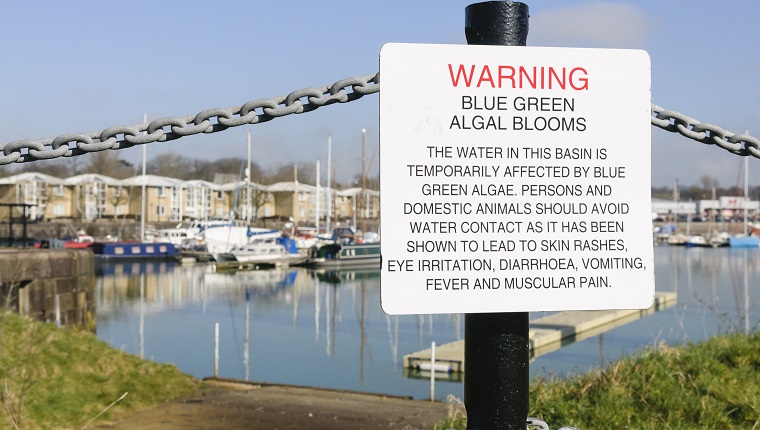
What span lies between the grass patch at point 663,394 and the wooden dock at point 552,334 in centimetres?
1502

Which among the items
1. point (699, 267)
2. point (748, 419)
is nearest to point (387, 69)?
point (748, 419)

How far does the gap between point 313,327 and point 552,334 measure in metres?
10.5

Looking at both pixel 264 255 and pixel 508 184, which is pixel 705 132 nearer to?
pixel 508 184

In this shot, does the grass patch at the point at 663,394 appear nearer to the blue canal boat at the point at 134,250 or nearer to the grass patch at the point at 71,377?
the grass patch at the point at 71,377

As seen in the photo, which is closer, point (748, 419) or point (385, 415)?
point (748, 419)

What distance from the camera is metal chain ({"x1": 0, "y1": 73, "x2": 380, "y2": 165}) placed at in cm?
256

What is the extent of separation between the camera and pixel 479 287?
2.37 metres

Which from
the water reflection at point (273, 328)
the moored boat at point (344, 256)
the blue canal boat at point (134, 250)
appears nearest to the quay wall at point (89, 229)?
the blue canal boat at point (134, 250)

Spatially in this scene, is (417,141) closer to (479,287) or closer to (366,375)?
(479,287)

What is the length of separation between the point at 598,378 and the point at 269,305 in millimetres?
35853

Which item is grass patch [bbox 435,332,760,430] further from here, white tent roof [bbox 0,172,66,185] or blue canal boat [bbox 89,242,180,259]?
white tent roof [bbox 0,172,66,185]

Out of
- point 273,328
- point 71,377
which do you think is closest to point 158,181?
point 273,328

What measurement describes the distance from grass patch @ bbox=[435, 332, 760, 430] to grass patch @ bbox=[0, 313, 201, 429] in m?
5.66

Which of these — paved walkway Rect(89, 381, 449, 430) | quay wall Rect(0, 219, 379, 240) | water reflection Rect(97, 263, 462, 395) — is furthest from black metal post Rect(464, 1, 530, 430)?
quay wall Rect(0, 219, 379, 240)
